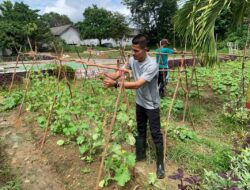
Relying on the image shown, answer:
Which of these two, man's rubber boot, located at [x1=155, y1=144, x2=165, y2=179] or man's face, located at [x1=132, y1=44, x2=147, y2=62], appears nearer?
man's face, located at [x1=132, y1=44, x2=147, y2=62]

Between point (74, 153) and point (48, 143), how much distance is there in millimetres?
651

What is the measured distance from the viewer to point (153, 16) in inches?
1453

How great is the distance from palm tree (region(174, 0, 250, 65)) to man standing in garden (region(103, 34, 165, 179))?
216 centimetres

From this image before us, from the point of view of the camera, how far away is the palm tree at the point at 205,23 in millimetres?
4730

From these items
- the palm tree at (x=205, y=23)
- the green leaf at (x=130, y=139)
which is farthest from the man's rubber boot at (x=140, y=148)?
the palm tree at (x=205, y=23)

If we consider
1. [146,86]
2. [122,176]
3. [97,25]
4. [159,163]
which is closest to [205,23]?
[146,86]

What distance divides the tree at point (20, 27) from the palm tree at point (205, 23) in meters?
21.1

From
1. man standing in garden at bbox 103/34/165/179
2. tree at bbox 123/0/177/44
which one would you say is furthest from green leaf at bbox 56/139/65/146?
tree at bbox 123/0/177/44

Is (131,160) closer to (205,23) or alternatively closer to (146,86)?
(146,86)

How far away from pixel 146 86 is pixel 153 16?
117 ft

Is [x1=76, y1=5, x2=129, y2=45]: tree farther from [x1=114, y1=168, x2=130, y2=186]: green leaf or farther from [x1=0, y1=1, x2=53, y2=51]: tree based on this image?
[x1=114, y1=168, x2=130, y2=186]: green leaf

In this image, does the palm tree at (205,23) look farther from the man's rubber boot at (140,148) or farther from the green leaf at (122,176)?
the green leaf at (122,176)

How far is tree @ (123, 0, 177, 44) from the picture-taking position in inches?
1420

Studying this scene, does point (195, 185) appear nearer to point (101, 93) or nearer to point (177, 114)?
point (177, 114)
